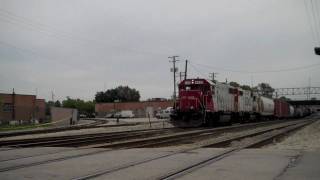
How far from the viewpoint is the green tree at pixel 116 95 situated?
165250 mm

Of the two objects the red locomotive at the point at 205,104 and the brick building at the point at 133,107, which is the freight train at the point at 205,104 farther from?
the brick building at the point at 133,107

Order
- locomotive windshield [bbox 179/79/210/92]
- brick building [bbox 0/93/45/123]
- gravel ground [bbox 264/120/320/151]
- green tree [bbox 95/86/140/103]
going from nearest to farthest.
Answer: gravel ground [bbox 264/120/320/151], locomotive windshield [bbox 179/79/210/92], brick building [bbox 0/93/45/123], green tree [bbox 95/86/140/103]

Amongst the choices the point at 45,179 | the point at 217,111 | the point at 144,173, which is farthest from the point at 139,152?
the point at 217,111

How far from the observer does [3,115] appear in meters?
86.7

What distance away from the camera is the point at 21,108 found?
9269 centimetres

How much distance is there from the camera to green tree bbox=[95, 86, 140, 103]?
165250mm

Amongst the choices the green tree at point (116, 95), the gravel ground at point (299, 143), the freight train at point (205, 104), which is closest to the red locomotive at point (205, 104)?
the freight train at point (205, 104)

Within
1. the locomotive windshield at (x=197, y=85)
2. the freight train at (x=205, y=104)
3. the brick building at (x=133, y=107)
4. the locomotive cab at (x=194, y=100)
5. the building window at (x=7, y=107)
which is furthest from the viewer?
the brick building at (x=133, y=107)

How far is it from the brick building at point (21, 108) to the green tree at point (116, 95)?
6484cm

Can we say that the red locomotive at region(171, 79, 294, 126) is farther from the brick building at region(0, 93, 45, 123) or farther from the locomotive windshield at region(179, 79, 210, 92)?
the brick building at region(0, 93, 45, 123)

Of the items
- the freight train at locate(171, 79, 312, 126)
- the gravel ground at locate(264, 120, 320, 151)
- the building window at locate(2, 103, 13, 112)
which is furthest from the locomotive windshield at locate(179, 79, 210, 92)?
the building window at locate(2, 103, 13, 112)

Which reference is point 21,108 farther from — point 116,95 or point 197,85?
point 116,95

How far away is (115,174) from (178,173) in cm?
143

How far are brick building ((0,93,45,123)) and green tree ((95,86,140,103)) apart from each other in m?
64.8
